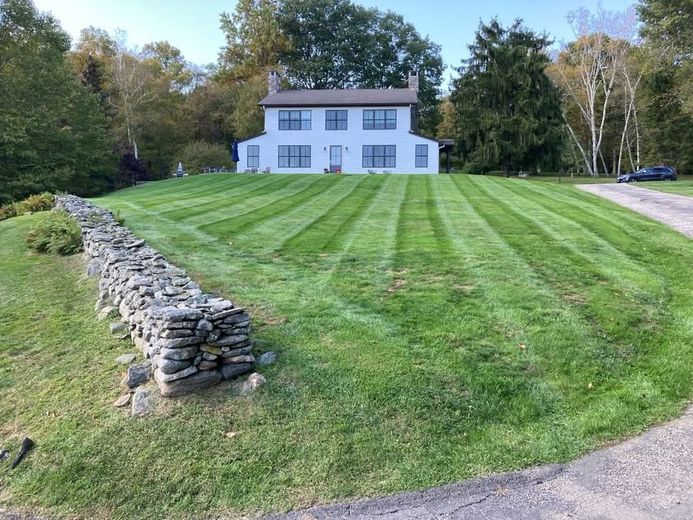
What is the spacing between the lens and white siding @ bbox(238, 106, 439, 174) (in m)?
35.6

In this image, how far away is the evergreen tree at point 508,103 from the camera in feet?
124

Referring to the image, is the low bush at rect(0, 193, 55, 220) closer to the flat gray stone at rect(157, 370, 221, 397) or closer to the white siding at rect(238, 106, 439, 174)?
the flat gray stone at rect(157, 370, 221, 397)

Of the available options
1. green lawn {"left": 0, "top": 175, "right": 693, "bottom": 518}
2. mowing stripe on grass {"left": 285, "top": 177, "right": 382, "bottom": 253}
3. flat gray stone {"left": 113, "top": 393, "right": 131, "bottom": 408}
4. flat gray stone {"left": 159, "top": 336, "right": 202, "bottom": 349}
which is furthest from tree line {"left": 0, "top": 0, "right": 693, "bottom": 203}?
flat gray stone {"left": 113, "top": 393, "right": 131, "bottom": 408}

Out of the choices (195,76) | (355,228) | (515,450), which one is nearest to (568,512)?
(515,450)

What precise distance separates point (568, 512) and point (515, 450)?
0.75 m

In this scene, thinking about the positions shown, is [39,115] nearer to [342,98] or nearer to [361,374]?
[342,98]

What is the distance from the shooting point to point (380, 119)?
36.0 metres

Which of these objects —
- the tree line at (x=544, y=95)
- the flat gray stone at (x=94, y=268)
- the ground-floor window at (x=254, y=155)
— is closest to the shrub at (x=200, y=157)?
the ground-floor window at (x=254, y=155)

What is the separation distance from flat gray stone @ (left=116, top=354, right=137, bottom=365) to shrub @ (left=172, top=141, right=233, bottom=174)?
3570 cm

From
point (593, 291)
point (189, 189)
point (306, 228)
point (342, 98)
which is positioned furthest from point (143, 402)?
point (342, 98)

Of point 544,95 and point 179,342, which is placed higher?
point 544,95

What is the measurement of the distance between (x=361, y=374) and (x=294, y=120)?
3376 centimetres

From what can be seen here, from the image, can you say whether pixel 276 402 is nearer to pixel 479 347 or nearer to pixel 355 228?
pixel 479 347

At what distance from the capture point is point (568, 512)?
137 inches
